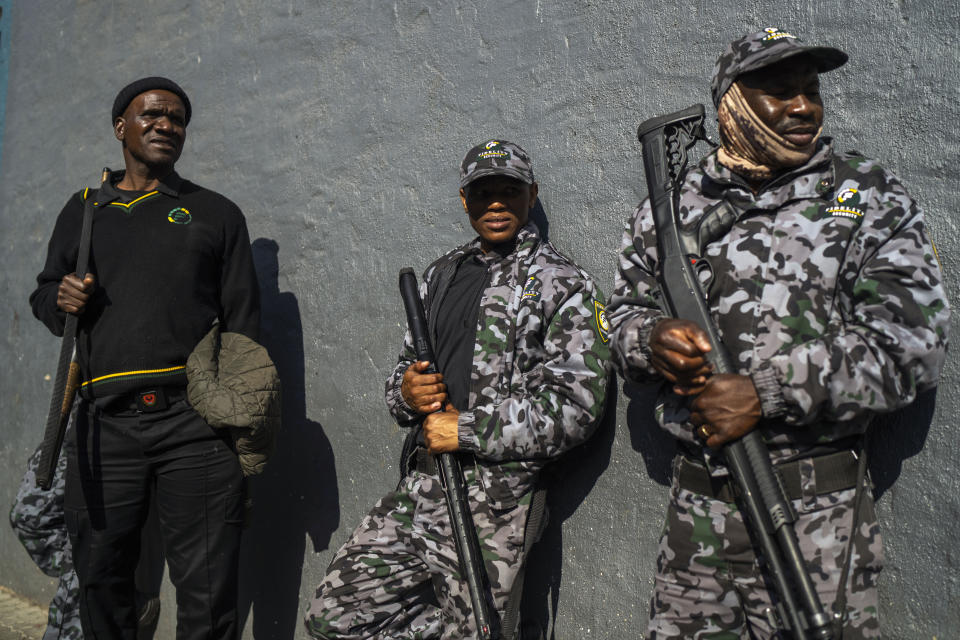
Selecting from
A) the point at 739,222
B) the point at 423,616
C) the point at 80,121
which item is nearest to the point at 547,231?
the point at 739,222

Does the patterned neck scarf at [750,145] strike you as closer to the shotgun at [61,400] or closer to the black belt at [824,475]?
the black belt at [824,475]

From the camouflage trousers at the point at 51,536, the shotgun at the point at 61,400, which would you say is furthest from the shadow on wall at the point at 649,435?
the camouflage trousers at the point at 51,536

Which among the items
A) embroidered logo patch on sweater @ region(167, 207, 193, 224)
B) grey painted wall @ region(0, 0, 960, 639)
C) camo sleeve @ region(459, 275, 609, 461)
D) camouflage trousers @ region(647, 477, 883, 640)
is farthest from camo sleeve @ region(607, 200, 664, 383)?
embroidered logo patch on sweater @ region(167, 207, 193, 224)

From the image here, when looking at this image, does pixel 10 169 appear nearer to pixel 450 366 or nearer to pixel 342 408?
pixel 342 408

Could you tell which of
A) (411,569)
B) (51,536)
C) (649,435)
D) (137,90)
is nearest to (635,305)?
(649,435)

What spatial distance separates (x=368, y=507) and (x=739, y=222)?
84.2 inches

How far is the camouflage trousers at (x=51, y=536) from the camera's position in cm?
351

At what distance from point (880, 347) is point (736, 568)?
642mm

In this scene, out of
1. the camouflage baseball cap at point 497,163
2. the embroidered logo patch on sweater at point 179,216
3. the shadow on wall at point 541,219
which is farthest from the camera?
the embroidered logo patch on sweater at point 179,216

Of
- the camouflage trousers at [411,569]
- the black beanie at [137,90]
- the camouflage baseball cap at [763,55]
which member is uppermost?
the black beanie at [137,90]

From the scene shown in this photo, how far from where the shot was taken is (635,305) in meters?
2.35

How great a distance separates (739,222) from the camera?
2164mm

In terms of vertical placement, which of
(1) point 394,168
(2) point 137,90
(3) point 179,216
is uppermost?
(2) point 137,90

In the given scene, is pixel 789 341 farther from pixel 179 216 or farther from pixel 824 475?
pixel 179 216
